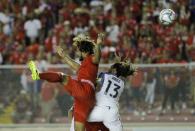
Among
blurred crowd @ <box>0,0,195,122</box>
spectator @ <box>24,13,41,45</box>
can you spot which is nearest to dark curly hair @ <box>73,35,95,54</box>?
blurred crowd @ <box>0,0,195,122</box>

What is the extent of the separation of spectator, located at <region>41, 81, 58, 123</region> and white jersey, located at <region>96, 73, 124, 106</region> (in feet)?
14.9

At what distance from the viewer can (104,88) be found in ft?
28.2

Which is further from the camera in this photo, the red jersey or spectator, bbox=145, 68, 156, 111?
spectator, bbox=145, 68, 156, 111

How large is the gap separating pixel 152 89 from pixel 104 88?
4.56m

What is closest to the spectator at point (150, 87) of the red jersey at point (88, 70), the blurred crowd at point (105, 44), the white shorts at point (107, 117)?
the blurred crowd at point (105, 44)

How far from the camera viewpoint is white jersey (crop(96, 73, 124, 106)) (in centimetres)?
858

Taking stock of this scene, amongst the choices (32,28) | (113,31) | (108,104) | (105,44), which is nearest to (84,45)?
(108,104)

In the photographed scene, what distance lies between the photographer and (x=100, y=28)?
15539 millimetres

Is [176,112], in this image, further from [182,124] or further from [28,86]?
[28,86]

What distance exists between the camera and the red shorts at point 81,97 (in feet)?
27.5

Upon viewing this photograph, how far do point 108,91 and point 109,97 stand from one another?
0.31 feet

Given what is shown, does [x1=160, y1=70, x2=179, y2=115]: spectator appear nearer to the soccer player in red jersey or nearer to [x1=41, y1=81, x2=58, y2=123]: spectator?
[x1=41, y1=81, x2=58, y2=123]: spectator

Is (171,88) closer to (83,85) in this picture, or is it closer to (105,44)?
(105,44)

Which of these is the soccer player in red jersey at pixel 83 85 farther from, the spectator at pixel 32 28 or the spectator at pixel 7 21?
the spectator at pixel 7 21
